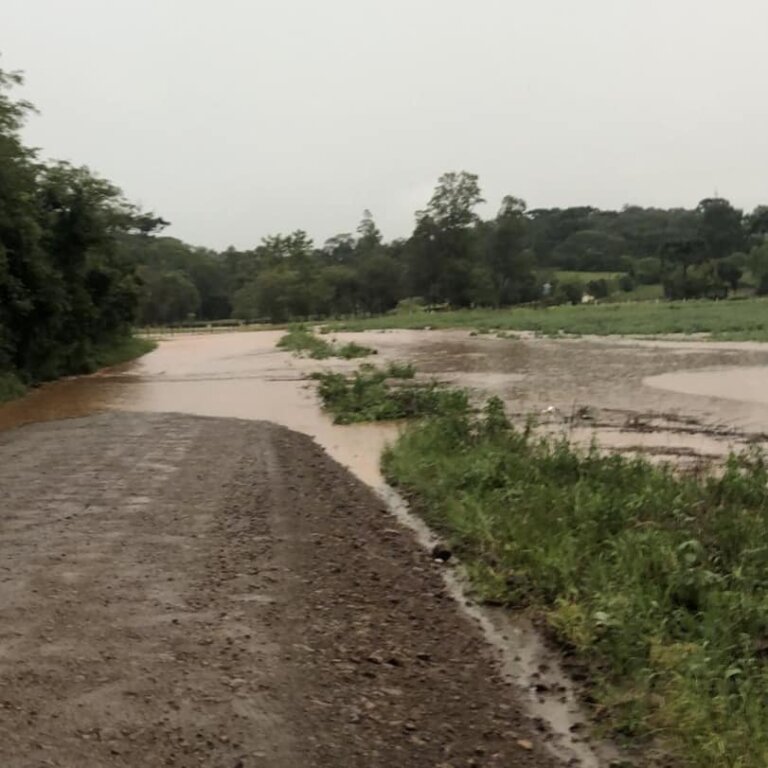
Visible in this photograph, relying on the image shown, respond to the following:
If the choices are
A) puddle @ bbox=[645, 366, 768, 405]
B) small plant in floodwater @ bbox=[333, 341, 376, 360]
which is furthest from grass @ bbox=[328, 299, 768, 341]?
small plant in floodwater @ bbox=[333, 341, 376, 360]

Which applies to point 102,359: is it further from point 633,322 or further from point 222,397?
point 633,322

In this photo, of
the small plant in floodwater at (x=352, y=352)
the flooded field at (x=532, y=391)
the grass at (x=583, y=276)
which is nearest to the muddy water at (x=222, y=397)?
the flooded field at (x=532, y=391)

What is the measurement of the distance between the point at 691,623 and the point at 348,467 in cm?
775

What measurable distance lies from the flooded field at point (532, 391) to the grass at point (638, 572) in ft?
9.11

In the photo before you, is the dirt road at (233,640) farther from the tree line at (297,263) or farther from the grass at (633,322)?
the grass at (633,322)

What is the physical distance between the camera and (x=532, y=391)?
74.3 feet

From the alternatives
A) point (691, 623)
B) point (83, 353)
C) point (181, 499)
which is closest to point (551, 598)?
point (691, 623)

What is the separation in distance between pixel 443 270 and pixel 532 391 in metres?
76.6

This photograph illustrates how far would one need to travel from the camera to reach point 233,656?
5102mm

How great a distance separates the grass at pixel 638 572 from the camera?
14.1ft

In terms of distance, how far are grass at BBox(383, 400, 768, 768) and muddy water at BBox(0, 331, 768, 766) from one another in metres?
0.29

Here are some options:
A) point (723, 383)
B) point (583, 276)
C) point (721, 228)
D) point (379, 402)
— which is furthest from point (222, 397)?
point (721, 228)

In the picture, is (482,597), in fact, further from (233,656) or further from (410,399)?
(410,399)

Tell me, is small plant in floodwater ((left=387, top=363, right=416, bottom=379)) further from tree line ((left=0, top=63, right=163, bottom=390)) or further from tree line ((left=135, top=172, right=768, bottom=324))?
tree line ((left=135, top=172, right=768, bottom=324))
